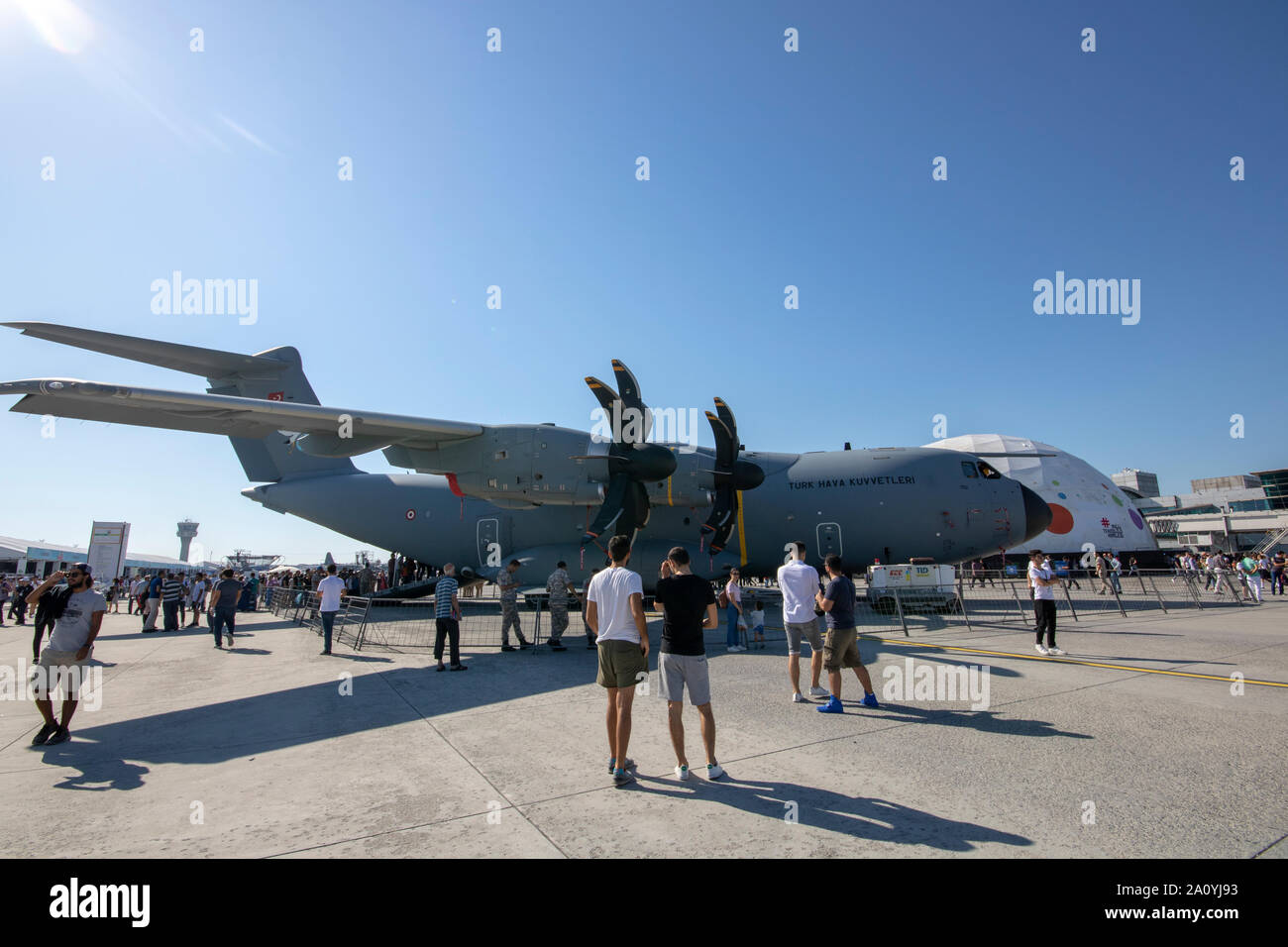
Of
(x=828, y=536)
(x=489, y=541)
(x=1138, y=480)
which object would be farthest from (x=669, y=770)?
(x=1138, y=480)

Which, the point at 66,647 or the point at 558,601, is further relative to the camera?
the point at 558,601

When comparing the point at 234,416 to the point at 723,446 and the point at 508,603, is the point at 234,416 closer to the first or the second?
the point at 508,603

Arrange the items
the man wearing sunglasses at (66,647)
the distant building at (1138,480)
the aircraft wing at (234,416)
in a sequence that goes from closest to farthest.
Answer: the man wearing sunglasses at (66,647)
the aircraft wing at (234,416)
the distant building at (1138,480)

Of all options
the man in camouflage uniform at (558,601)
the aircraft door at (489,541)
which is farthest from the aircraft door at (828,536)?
the aircraft door at (489,541)

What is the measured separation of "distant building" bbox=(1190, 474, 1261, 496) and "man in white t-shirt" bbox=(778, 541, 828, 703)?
4404 inches

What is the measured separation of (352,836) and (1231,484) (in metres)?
126

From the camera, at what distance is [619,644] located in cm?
446

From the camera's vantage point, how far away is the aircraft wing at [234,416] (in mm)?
8938

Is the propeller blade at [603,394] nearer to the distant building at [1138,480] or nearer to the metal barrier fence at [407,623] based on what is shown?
the metal barrier fence at [407,623]

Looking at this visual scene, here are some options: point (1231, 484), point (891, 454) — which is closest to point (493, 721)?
point (891, 454)

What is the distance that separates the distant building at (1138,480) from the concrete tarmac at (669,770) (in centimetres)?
9914

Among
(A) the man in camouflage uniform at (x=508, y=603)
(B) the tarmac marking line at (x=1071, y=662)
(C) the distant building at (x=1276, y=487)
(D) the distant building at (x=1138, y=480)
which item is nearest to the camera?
(B) the tarmac marking line at (x=1071, y=662)

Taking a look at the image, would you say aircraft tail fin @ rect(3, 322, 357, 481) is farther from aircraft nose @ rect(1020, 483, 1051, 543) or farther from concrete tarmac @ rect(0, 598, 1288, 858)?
aircraft nose @ rect(1020, 483, 1051, 543)

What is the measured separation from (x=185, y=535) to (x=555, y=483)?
5236 inches
